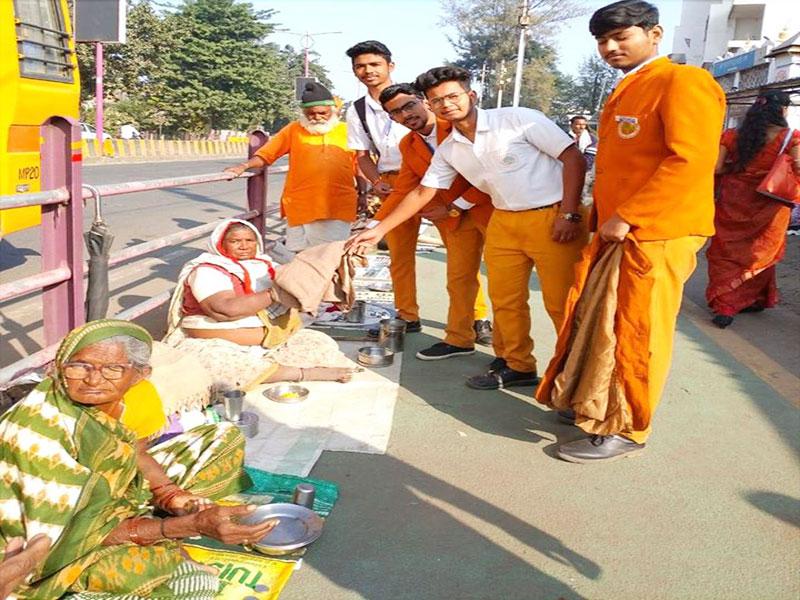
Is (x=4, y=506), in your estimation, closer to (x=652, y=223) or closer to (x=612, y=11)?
(x=652, y=223)

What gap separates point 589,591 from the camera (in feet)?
7.71

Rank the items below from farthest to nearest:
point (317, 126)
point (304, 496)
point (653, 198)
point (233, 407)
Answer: point (317, 126) → point (233, 407) → point (653, 198) → point (304, 496)

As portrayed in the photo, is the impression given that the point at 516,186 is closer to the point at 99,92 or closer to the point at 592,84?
the point at 99,92

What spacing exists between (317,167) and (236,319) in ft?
6.85

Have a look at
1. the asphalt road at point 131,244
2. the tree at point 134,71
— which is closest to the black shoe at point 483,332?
the asphalt road at point 131,244

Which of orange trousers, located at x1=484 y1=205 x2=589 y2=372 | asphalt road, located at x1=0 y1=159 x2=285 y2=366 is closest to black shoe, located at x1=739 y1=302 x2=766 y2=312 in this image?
orange trousers, located at x1=484 y1=205 x2=589 y2=372

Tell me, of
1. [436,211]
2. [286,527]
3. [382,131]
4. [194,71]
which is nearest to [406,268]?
[436,211]

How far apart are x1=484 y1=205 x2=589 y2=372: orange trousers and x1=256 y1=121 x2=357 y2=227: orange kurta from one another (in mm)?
2056

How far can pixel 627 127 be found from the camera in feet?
10.0

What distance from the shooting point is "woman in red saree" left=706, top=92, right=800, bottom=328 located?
5.87 m

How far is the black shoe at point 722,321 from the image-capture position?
19.6 feet

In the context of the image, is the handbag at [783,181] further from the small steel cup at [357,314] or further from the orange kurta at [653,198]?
the small steel cup at [357,314]

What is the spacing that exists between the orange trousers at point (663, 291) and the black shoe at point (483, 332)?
1961 millimetres

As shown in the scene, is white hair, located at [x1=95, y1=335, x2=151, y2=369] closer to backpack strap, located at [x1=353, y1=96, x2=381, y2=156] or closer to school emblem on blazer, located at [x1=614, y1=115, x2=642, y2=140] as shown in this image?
school emblem on blazer, located at [x1=614, y1=115, x2=642, y2=140]
